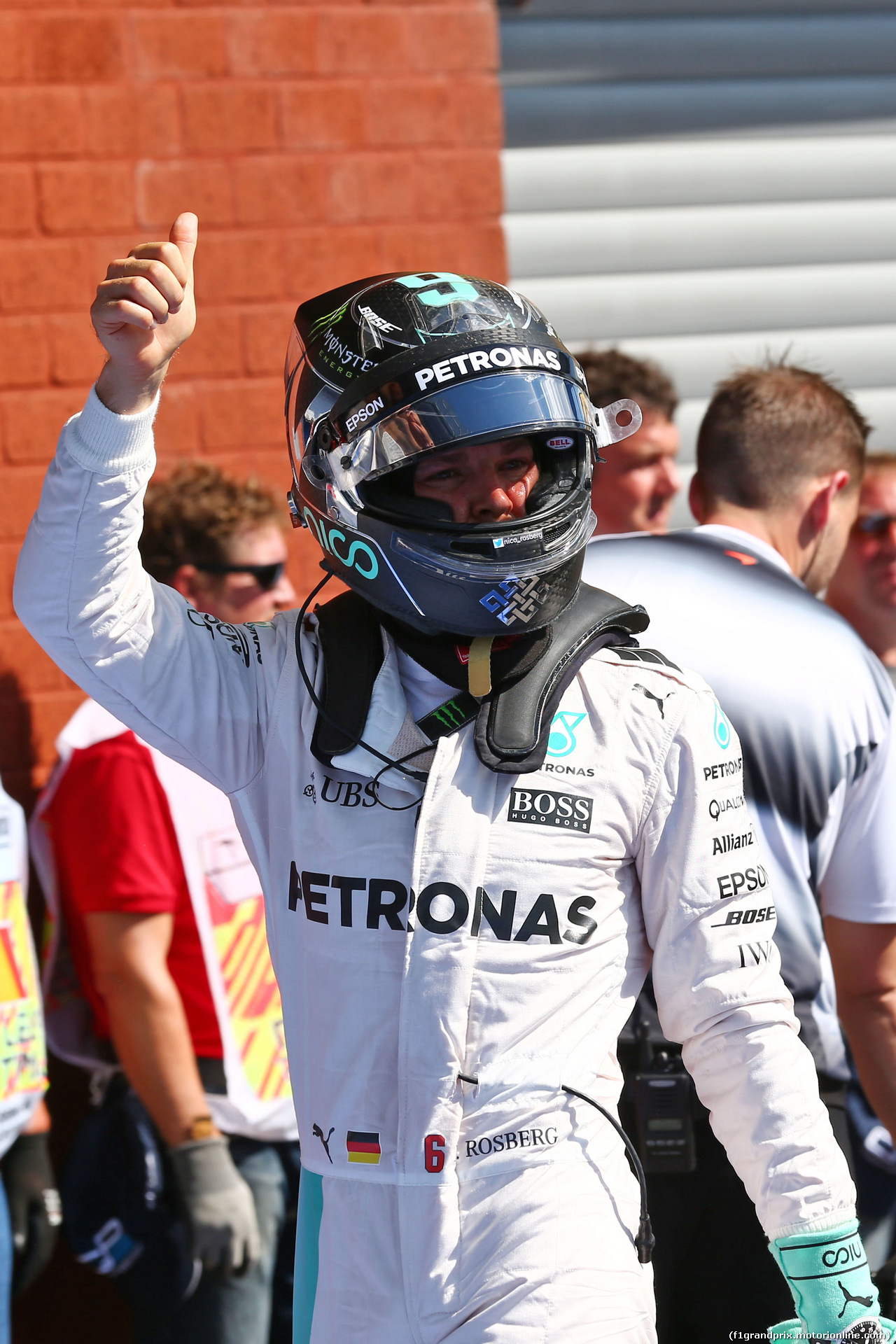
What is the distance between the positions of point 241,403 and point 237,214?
19.4 inches

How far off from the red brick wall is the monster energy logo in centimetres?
202

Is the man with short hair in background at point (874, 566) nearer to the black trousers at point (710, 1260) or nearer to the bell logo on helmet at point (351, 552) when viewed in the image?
the black trousers at point (710, 1260)

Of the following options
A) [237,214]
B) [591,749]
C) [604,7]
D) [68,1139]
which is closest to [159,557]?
[237,214]

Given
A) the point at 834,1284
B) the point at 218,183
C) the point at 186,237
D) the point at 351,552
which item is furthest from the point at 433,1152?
the point at 218,183

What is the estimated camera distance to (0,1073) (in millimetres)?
2609

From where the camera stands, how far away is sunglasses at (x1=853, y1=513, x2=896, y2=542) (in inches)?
144

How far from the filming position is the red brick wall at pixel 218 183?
344 cm

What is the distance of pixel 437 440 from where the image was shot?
167cm

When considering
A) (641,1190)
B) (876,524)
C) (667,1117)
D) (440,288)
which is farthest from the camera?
(876,524)

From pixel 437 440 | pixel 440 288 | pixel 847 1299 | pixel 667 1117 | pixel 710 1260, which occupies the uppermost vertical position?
pixel 440 288

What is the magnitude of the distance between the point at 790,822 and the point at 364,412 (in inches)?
41.8

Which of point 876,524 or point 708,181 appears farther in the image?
point 708,181

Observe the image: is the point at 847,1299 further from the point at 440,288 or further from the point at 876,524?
the point at 876,524

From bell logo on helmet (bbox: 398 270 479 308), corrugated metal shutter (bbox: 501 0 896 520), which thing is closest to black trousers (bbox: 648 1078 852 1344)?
bell logo on helmet (bbox: 398 270 479 308)
